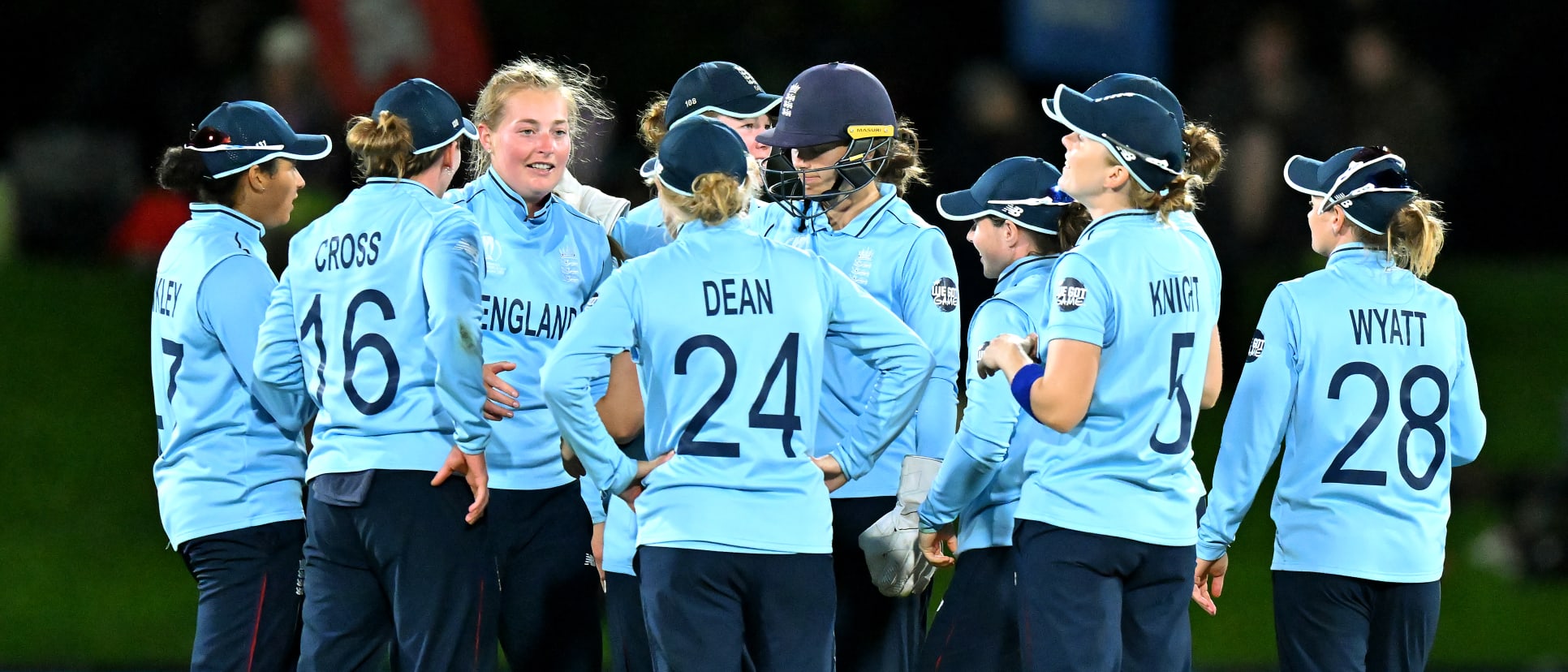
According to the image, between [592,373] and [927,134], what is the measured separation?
326 inches

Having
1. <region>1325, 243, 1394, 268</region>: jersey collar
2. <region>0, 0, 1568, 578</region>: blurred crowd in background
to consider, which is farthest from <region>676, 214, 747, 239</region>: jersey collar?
<region>0, 0, 1568, 578</region>: blurred crowd in background

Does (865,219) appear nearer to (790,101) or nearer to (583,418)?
(790,101)

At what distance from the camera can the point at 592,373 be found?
4.35 m

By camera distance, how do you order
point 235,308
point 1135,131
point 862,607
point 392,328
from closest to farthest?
1. point 1135,131
2. point 392,328
3. point 235,308
4. point 862,607

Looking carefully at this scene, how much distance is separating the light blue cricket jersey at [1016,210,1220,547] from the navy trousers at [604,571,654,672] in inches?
43.1

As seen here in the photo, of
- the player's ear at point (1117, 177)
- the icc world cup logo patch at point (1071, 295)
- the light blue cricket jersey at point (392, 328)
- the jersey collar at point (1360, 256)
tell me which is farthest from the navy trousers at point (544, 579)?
the jersey collar at point (1360, 256)

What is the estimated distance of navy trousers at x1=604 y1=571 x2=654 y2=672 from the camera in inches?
193

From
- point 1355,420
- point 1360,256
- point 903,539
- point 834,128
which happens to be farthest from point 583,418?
point 1360,256

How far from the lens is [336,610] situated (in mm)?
4770

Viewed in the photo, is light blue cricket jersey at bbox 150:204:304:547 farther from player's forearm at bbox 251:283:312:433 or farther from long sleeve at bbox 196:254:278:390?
player's forearm at bbox 251:283:312:433

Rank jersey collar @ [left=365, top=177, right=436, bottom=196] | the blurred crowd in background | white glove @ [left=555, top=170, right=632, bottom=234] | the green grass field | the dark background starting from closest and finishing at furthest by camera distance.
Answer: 1. jersey collar @ [left=365, top=177, right=436, bottom=196]
2. white glove @ [left=555, top=170, right=632, bottom=234]
3. the green grass field
4. the dark background
5. the blurred crowd in background

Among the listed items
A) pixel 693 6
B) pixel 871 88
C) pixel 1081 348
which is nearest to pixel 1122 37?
pixel 693 6

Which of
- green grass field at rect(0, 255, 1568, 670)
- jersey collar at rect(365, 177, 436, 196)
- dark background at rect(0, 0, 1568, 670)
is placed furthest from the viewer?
dark background at rect(0, 0, 1568, 670)

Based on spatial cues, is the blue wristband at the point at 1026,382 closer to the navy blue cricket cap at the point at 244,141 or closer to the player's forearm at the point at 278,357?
the player's forearm at the point at 278,357
